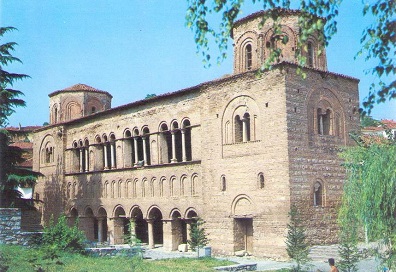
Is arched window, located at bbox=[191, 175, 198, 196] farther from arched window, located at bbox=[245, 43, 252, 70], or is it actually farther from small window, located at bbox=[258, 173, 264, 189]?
arched window, located at bbox=[245, 43, 252, 70]

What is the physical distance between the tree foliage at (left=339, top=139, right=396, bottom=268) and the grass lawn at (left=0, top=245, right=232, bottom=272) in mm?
5469

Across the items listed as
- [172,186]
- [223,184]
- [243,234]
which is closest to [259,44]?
[223,184]

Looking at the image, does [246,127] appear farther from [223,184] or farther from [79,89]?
[79,89]

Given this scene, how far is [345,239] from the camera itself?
526 inches


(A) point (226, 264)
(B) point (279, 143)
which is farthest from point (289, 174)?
(A) point (226, 264)

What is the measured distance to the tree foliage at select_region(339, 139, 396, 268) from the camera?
10617 millimetres

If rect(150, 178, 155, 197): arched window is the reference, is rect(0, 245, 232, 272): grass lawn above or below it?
below

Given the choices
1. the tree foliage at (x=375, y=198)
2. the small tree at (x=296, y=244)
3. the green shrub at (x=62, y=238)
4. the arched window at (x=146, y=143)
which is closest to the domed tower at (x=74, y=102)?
the arched window at (x=146, y=143)

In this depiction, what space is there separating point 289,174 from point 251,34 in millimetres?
6933

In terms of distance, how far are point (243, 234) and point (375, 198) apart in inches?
448

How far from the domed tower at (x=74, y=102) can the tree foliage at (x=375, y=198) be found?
27.3 m

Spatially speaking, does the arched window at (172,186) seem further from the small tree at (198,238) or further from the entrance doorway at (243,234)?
the entrance doorway at (243,234)

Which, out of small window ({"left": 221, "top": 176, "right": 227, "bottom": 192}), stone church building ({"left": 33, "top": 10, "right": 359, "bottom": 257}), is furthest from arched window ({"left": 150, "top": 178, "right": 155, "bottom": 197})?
small window ({"left": 221, "top": 176, "right": 227, "bottom": 192})

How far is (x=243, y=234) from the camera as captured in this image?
71.1 feet
